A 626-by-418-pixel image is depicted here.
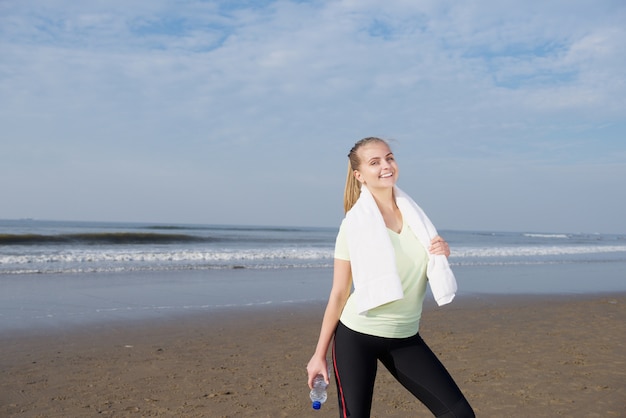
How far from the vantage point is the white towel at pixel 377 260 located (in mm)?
2342

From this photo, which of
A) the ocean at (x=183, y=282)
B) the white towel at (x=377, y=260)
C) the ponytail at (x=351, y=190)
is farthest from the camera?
the ocean at (x=183, y=282)

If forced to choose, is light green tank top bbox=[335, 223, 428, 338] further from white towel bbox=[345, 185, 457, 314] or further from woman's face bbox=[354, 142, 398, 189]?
woman's face bbox=[354, 142, 398, 189]

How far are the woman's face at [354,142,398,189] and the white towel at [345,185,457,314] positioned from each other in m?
0.09

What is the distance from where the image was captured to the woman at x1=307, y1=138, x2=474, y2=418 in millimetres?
2408

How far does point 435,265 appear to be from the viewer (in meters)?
2.49

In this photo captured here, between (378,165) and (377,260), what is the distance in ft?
1.59

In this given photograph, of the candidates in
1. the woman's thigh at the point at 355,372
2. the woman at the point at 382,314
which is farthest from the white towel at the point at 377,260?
the woman's thigh at the point at 355,372

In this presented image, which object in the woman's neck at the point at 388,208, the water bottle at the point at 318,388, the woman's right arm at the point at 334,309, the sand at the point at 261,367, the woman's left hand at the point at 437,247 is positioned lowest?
the sand at the point at 261,367

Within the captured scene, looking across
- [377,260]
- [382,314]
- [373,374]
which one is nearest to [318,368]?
[373,374]

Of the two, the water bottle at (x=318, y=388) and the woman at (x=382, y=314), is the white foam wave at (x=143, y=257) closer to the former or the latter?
the water bottle at (x=318, y=388)

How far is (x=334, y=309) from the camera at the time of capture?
2.47 m

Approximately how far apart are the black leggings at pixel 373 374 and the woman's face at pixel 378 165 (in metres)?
0.68

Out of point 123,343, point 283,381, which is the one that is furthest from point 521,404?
point 123,343

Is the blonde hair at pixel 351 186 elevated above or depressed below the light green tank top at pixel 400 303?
above
